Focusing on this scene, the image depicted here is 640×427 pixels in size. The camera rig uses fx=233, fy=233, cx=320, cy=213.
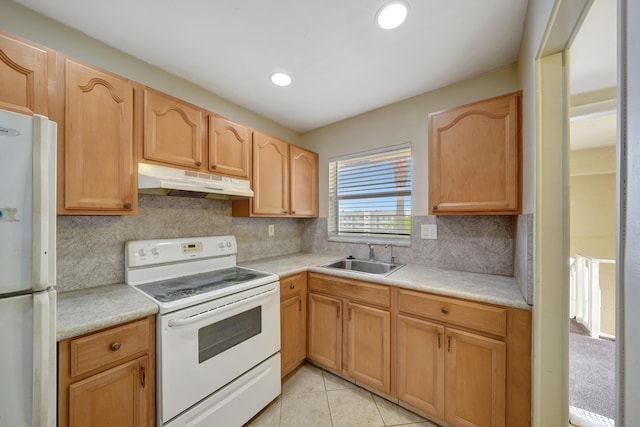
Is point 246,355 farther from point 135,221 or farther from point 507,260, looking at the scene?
point 507,260

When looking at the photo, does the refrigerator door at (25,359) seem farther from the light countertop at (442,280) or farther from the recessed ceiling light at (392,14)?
the recessed ceiling light at (392,14)

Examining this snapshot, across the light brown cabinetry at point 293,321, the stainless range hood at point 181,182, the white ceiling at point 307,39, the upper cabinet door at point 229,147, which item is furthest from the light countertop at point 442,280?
the white ceiling at point 307,39

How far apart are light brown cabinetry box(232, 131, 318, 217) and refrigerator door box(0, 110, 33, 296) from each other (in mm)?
1301

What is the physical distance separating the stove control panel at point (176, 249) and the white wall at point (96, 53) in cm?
114

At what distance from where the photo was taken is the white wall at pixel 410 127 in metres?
1.77

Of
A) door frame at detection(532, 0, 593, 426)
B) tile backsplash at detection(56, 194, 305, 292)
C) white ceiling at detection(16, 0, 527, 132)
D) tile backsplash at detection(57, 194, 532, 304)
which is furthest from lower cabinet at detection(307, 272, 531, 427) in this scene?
white ceiling at detection(16, 0, 527, 132)

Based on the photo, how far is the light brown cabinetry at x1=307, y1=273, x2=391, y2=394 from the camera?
5.39 ft

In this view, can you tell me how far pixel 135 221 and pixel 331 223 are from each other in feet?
5.87

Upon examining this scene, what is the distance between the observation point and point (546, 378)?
1.02 m

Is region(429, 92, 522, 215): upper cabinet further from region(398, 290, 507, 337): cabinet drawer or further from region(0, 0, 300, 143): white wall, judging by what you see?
region(0, 0, 300, 143): white wall

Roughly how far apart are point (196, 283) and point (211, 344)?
41 centimetres

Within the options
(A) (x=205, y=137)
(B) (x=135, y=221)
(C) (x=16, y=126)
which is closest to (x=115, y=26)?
Result: (A) (x=205, y=137)

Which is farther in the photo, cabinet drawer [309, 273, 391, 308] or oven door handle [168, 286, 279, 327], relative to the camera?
cabinet drawer [309, 273, 391, 308]

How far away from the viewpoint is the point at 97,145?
4.09 ft
